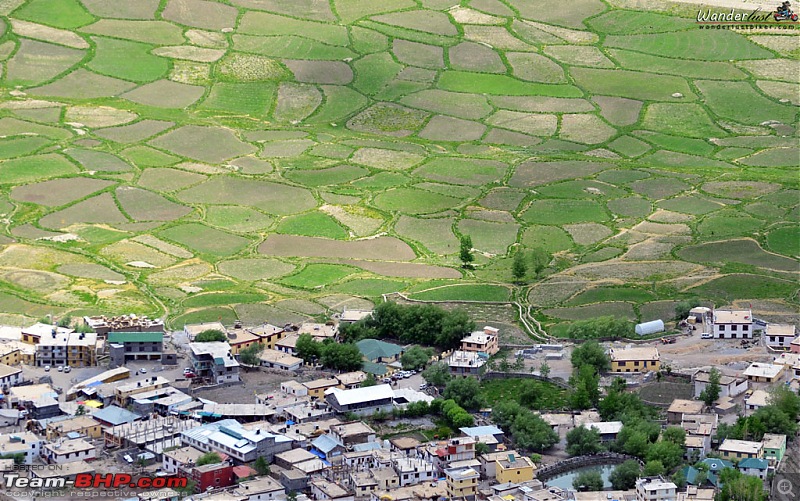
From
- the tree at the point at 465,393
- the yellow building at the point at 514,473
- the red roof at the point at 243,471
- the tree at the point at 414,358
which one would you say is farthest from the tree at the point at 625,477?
the tree at the point at 414,358

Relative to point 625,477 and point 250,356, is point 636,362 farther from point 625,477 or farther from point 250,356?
point 250,356

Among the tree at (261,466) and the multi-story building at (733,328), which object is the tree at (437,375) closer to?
the tree at (261,466)

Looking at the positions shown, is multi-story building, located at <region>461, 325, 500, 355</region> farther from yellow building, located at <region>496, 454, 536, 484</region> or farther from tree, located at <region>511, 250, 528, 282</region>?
yellow building, located at <region>496, 454, 536, 484</region>

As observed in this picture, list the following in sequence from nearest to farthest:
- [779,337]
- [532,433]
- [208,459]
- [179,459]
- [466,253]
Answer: [208,459] → [179,459] → [532,433] → [779,337] → [466,253]

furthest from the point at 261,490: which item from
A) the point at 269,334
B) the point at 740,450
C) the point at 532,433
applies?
the point at 269,334

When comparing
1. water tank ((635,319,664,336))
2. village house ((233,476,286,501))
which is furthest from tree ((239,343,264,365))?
water tank ((635,319,664,336))

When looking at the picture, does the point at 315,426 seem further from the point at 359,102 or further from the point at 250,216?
the point at 359,102
